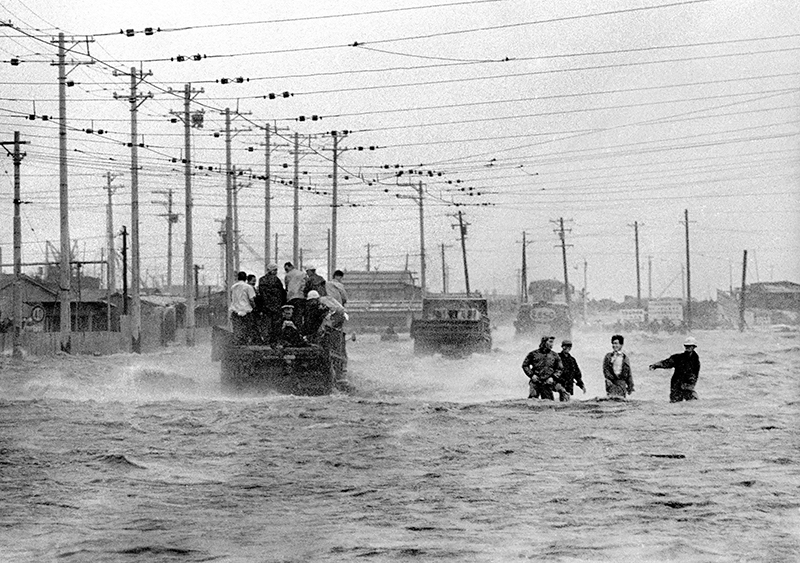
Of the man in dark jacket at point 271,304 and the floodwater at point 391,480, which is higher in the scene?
the man in dark jacket at point 271,304

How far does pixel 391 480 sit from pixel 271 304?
10.6 metres

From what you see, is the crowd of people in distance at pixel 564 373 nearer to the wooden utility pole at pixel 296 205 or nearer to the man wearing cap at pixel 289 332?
the man wearing cap at pixel 289 332

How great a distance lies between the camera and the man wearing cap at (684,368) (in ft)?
63.4

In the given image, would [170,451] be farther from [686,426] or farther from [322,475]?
[686,426]

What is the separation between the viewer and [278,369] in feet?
78.8

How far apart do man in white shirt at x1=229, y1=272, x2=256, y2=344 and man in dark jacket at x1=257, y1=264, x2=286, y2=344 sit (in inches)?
8.3

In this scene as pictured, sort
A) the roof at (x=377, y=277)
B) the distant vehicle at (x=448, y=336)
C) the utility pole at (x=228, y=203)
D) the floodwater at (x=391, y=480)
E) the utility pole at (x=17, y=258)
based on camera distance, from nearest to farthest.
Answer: the floodwater at (x=391, y=480) → the utility pole at (x=17, y=258) → the distant vehicle at (x=448, y=336) → the utility pole at (x=228, y=203) → the roof at (x=377, y=277)

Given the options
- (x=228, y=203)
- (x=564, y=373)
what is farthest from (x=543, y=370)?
(x=228, y=203)

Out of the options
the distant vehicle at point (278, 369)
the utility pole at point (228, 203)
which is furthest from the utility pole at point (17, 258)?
the distant vehicle at point (278, 369)

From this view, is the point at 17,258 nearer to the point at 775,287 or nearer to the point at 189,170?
the point at 189,170

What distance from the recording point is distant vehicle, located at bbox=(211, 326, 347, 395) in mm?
23969

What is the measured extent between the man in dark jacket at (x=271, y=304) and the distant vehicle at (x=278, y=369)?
324mm

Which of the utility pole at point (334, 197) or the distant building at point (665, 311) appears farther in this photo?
the distant building at point (665, 311)

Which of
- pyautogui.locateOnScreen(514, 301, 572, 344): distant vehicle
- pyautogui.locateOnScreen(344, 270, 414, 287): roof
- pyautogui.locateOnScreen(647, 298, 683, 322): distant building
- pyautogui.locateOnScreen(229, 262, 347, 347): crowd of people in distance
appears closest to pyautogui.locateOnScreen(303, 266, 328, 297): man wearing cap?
pyautogui.locateOnScreen(229, 262, 347, 347): crowd of people in distance
